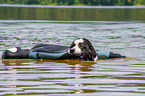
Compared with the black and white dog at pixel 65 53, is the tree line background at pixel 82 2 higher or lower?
lower

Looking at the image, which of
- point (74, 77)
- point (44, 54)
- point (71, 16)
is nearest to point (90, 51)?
point (44, 54)

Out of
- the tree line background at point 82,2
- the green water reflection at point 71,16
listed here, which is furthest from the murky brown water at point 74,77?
the tree line background at point 82,2

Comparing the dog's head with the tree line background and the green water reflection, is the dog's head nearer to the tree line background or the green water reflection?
the green water reflection

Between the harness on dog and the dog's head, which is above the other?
the dog's head

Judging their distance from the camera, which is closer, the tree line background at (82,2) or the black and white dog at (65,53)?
the black and white dog at (65,53)

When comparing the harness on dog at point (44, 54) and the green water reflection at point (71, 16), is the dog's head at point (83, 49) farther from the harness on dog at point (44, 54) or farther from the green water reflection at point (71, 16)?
the green water reflection at point (71, 16)

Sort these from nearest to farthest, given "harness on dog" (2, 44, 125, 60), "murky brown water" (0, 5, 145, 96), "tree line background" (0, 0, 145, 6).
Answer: "murky brown water" (0, 5, 145, 96) → "harness on dog" (2, 44, 125, 60) → "tree line background" (0, 0, 145, 6)

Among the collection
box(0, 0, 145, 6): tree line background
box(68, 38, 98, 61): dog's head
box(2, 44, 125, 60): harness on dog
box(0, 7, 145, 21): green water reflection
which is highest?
box(68, 38, 98, 61): dog's head

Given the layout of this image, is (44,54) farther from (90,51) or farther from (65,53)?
(90,51)

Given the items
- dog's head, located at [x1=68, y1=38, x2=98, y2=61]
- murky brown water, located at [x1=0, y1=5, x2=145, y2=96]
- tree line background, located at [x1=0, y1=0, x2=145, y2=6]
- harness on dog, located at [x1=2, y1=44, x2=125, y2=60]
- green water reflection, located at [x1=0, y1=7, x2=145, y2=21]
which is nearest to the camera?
murky brown water, located at [x1=0, y1=5, x2=145, y2=96]

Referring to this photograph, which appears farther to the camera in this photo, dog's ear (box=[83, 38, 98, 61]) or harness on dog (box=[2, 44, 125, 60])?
harness on dog (box=[2, 44, 125, 60])

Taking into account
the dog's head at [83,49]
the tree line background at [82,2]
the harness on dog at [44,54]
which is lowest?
the tree line background at [82,2]

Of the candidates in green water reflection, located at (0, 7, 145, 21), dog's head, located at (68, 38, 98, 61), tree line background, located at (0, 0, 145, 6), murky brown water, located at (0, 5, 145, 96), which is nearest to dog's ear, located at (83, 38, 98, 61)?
dog's head, located at (68, 38, 98, 61)

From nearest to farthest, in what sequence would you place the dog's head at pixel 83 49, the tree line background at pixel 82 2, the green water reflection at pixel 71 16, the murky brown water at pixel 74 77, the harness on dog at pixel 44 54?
the murky brown water at pixel 74 77 → the dog's head at pixel 83 49 → the harness on dog at pixel 44 54 → the green water reflection at pixel 71 16 → the tree line background at pixel 82 2
